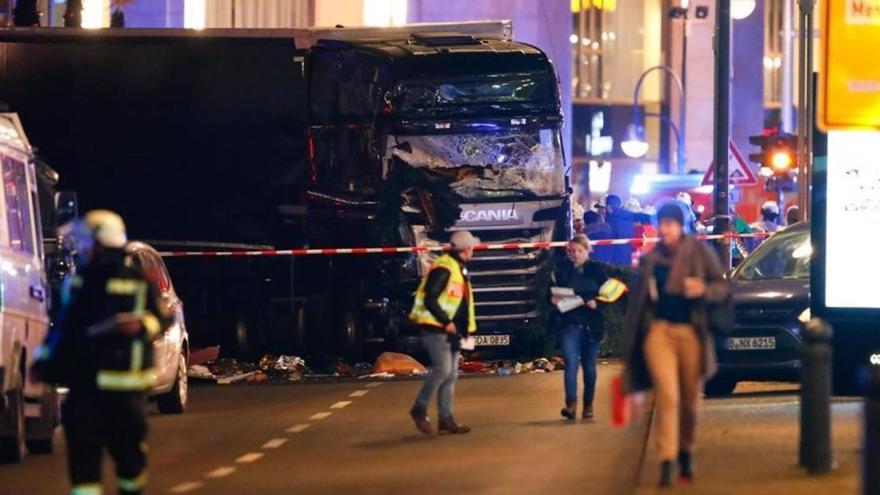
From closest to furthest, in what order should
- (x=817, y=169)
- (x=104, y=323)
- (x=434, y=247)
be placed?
(x=104, y=323)
(x=817, y=169)
(x=434, y=247)

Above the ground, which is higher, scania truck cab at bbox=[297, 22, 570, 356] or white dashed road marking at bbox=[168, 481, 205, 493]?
scania truck cab at bbox=[297, 22, 570, 356]

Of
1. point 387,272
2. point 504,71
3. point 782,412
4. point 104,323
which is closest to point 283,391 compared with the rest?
point 387,272

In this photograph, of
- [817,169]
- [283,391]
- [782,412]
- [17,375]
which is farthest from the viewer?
[283,391]

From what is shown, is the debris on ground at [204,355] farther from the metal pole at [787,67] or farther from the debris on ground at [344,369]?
the metal pole at [787,67]

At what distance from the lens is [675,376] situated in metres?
13.3

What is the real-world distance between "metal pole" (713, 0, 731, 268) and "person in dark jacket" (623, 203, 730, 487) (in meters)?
14.9

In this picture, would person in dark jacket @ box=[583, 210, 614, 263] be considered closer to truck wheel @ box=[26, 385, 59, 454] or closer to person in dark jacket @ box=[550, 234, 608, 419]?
person in dark jacket @ box=[550, 234, 608, 419]

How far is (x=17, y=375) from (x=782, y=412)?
6.71 metres

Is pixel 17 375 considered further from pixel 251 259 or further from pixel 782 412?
pixel 251 259

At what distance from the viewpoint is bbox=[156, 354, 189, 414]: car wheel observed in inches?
800

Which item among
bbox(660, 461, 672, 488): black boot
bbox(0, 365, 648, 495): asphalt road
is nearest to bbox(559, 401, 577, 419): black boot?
bbox(0, 365, 648, 495): asphalt road

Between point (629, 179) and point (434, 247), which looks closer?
point (434, 247)

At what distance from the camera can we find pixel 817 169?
1716cm

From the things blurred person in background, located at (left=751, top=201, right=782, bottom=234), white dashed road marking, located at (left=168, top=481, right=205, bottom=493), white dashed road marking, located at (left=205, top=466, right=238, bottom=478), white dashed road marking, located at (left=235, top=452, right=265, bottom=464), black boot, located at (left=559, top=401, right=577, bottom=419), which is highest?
blurred person in background, located at (left=751, top=201, right=782, bottom=234)
